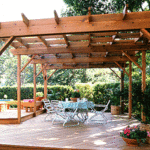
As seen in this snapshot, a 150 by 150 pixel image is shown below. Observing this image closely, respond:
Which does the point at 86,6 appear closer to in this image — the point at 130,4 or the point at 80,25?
the point at 130,4

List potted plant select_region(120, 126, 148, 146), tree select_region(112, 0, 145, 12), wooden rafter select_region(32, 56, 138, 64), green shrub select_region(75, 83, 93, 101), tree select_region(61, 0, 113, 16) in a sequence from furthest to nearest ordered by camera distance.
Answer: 1. green shrub select_region(75, 83, 93, 101)
2. tree select_region(61, 0, 113, 16)
3. tree select_region(112, 0, 145, 12)
4. wooden rafter select_region(32, 56, 138, 64)
5. potted plant select_region(120, 126, 148, 146)

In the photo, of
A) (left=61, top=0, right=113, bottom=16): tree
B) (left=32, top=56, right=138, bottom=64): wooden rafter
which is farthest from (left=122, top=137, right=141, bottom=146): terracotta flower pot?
(left=61, top=0, right=113, bottom=16): tree

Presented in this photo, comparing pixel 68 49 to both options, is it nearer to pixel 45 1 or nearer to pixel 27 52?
pixel 27 52

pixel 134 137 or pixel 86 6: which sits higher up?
pixel 86 6

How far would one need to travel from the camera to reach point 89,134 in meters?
5.15

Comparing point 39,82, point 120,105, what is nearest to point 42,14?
point 39,82

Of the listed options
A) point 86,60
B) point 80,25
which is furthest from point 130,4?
point 80,25

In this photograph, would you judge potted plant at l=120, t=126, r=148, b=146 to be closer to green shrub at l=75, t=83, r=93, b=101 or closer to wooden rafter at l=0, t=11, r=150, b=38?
wooden rafter at l=0, t=11, r=150, b=38

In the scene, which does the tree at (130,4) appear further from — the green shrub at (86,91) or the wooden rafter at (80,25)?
the wooden rafter at (80,25)

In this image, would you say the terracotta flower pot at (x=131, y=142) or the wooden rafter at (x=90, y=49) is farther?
the wooden rafter at (x=90, y=49)

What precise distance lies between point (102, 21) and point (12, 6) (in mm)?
18168

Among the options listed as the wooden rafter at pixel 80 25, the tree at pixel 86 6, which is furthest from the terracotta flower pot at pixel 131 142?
the tree at pixel 86 6

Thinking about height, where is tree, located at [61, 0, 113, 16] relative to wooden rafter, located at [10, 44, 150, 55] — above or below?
above

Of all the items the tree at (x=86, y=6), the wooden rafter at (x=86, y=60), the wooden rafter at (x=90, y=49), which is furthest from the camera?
the tree at (x=86, y=6)
